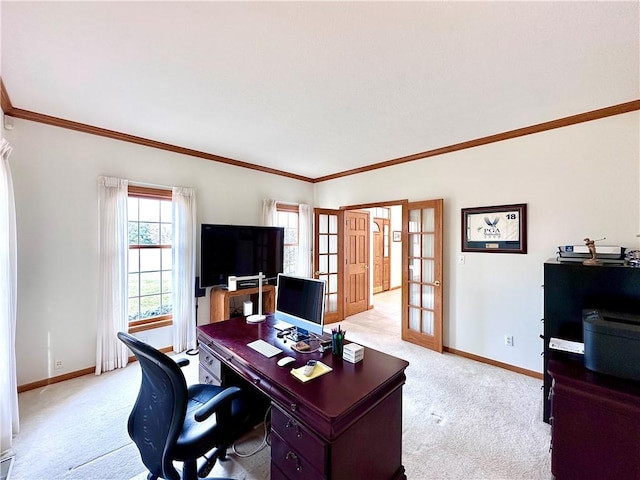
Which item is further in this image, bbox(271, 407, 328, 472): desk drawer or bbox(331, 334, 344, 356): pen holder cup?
bbox(331, 334, 344, 356): pen holder cup

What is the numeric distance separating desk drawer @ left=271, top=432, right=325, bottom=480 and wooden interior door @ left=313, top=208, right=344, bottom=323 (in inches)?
134

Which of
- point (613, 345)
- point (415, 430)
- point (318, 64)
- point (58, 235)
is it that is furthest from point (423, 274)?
point (58, 235)

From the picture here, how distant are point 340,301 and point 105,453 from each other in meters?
3.64

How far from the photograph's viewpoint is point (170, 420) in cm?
124

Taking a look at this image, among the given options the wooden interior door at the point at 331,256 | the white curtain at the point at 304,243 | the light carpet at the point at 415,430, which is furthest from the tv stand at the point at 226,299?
the wooden interior door at the point at 331,256

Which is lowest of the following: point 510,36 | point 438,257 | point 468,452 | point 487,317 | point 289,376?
point 468,452

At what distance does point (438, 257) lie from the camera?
3521mm

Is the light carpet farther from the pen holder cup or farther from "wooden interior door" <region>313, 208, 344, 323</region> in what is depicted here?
"wooden interior door" <region>313, 208, 344, 323</region>

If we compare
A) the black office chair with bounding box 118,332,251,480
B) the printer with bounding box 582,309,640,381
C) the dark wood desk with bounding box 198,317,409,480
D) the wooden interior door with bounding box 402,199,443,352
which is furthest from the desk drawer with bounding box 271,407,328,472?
the wooden interior door with bounding box 402,199,443,352

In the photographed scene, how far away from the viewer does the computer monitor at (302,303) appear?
1.83 metres

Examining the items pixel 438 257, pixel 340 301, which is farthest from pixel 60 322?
pixel 438 257

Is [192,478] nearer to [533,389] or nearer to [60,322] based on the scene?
[60,322]

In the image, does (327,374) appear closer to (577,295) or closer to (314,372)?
(314,372)

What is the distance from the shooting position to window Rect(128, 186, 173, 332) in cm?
327
